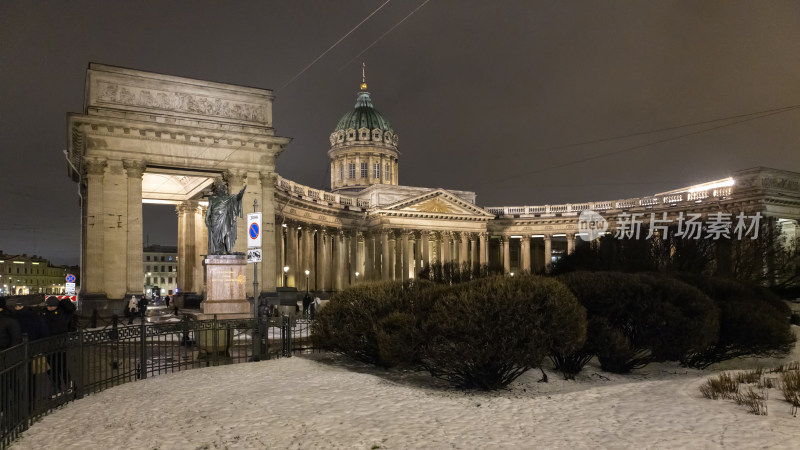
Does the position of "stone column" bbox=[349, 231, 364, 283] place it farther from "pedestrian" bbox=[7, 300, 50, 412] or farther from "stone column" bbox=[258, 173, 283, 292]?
"pedestrian" bbox=[7, 300, 50, 412]

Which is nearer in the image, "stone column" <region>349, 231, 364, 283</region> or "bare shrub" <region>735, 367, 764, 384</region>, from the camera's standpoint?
Answer: "bare shrub" <region>735, 367, 764, 384</region>

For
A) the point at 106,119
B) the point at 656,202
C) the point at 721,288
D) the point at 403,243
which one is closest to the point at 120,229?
the point at 106,119

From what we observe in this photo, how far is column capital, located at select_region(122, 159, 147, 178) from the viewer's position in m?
31.2

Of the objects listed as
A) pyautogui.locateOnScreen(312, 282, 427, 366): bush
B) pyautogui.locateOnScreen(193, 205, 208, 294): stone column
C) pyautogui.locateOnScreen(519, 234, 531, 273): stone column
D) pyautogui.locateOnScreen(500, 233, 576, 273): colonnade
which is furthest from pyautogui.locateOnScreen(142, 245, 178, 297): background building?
pyautogui.locateOnScreen(312, 282, 427, 366): bush

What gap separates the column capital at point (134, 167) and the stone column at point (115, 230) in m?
0.25

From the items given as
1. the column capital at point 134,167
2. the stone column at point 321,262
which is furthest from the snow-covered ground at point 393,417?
the stone column at point 321,262

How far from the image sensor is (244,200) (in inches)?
1364

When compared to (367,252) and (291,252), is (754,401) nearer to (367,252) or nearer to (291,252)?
(291,252)

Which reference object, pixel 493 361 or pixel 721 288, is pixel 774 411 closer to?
pixel 493 361

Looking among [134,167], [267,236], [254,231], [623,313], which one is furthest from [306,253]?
[623,313]

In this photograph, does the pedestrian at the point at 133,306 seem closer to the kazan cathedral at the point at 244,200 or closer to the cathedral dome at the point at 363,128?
the kazan cathedral at the point at 244,200

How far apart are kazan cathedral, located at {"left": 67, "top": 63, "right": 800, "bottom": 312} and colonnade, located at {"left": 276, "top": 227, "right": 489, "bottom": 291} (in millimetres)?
166

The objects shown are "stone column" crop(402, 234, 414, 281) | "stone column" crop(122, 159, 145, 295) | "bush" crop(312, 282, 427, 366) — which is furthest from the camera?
"stone column" crop(402, 234, 414, 281)

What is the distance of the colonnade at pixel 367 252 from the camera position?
55594 mm
